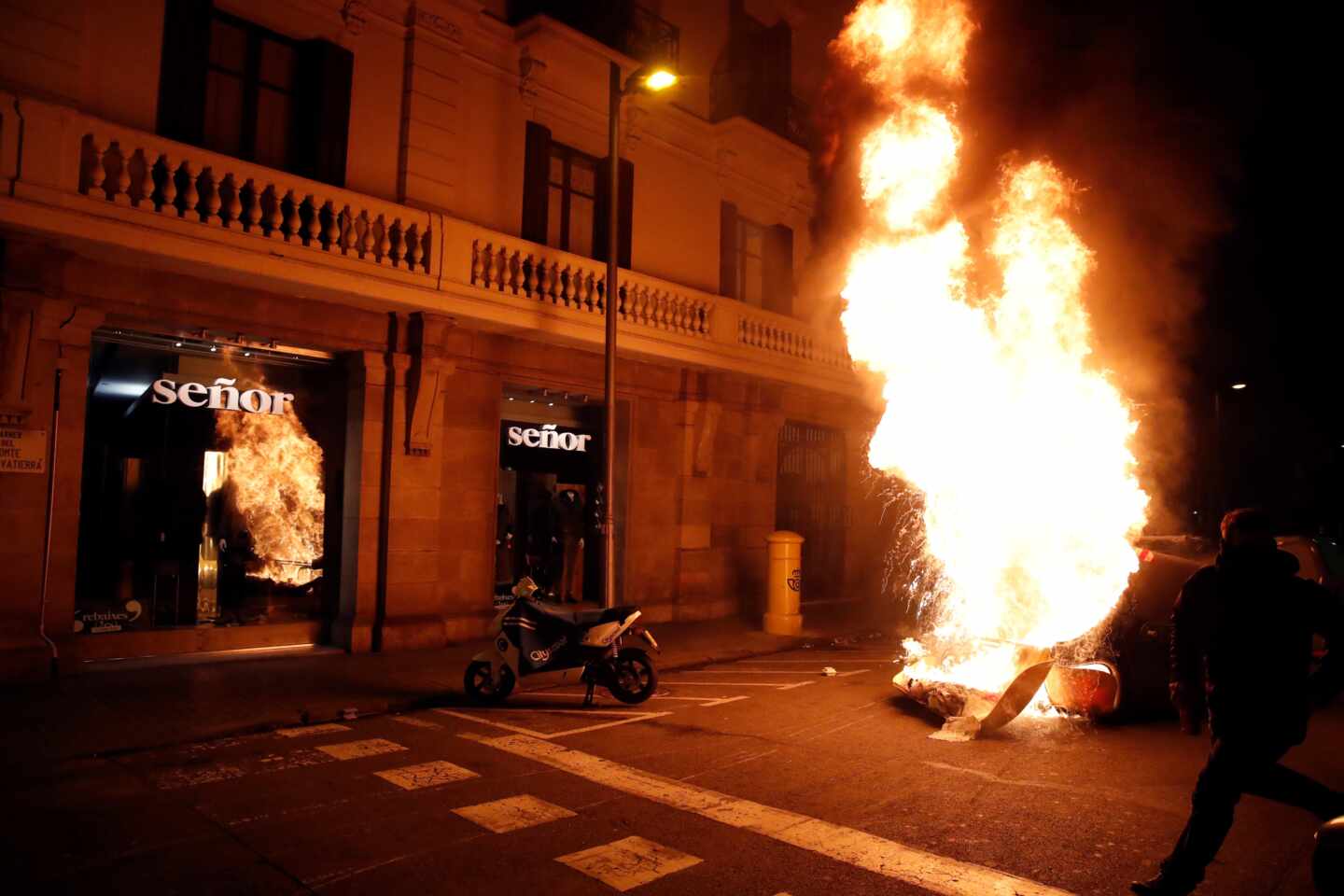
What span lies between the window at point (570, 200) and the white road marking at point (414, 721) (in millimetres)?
8498

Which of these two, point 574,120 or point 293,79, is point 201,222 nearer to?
point 293,79

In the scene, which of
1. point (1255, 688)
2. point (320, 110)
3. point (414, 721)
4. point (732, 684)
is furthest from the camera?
point (320, 110)

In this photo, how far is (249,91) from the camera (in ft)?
36.5

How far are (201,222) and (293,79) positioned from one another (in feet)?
9.54

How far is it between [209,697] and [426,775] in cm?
370

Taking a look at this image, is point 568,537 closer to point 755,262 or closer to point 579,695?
point 579,695

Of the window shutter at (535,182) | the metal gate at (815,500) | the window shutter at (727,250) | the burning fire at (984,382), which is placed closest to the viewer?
the burning fire at (984,382)

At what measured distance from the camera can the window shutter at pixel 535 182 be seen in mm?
13828

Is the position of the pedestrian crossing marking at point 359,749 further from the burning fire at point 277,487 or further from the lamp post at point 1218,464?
the lamp post at point 1218,464

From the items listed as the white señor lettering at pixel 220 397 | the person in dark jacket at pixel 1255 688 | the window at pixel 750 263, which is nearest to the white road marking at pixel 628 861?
the person in dark jacket at pixel 1255 688

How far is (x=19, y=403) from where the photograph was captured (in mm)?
8938

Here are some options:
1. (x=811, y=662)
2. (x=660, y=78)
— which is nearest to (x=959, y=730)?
(x=811, y=662)

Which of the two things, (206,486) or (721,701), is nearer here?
(721,701)

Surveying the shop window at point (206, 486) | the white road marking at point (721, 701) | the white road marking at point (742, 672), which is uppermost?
the shop window at point (206, 486)
